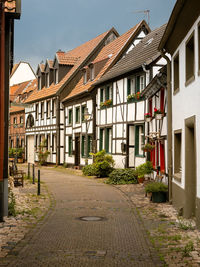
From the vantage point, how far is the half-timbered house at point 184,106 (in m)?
8.95

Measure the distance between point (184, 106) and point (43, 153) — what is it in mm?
23394

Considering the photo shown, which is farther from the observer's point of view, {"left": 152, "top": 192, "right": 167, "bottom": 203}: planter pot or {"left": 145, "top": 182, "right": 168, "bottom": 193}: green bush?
{"left": 152, "top": 192, "right": 167, "bottom": 203}: planter pot

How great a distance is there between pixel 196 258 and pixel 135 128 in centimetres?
1328

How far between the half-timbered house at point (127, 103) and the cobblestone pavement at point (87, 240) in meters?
7.34

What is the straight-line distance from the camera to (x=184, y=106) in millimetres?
10414

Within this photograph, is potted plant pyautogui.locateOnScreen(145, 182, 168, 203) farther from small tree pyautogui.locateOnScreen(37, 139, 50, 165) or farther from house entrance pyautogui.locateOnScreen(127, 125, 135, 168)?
small tree pyautogui.locateOnScreen(37, 139, 50, 165)

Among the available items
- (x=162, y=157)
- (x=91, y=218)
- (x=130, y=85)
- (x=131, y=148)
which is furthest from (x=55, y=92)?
(x=91, y=218)

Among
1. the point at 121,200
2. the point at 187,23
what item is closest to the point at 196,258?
the point at 187,23

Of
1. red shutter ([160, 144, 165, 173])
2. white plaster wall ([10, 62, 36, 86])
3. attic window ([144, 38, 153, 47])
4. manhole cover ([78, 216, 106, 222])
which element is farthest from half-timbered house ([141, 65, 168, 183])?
white plaster wall ([10, 62, 36, 86])

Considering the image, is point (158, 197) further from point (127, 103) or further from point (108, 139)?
point (108, 139)

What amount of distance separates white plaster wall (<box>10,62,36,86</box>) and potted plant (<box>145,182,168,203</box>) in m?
39.9

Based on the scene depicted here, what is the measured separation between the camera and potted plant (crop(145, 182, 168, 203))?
12602 mm

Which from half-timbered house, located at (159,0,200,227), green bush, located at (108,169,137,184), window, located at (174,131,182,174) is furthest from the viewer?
green bush, located at (108,169,137,184)

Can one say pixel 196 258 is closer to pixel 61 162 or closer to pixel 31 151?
pixel 61 162
